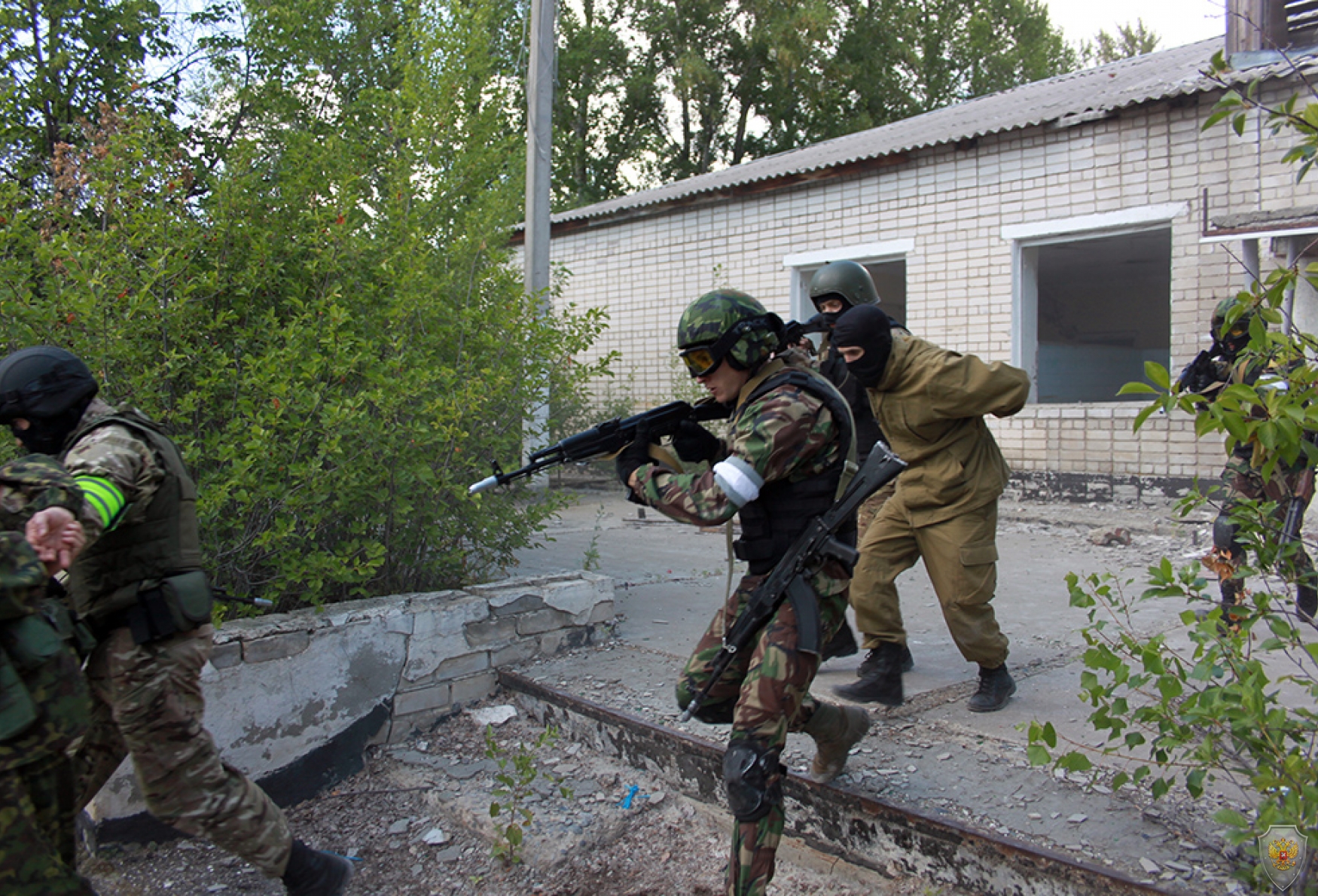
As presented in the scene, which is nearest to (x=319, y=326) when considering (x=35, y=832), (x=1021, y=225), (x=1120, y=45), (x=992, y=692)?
(x=35, y=832)

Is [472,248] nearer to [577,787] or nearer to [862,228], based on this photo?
[577,787]

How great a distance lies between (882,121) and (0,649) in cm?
2738

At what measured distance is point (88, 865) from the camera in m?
3.11

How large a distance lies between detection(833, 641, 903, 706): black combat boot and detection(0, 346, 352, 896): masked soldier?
201cm

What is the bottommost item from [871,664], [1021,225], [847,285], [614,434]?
[871,664]

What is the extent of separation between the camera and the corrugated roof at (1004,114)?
332 inches

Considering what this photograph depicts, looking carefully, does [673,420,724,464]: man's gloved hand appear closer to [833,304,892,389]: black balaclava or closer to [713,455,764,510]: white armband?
[713,455,764,510]: white armband

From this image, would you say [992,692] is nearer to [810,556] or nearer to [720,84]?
[810,556]


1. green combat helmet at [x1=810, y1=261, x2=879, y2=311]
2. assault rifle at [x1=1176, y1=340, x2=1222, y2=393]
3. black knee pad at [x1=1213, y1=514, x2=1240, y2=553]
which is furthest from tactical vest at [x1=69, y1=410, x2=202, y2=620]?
assault rifle at [x1=1176, y1=340, x2=1222, y2=393]

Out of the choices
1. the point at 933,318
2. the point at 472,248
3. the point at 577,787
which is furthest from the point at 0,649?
the point at 933,318

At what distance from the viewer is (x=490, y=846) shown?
10.5 feet

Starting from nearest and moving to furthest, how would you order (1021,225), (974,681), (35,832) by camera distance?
(35,832) < (974,681) < (1021,225)

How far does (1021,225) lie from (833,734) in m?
7.41

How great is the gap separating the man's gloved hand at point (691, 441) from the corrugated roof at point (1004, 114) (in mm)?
6217
